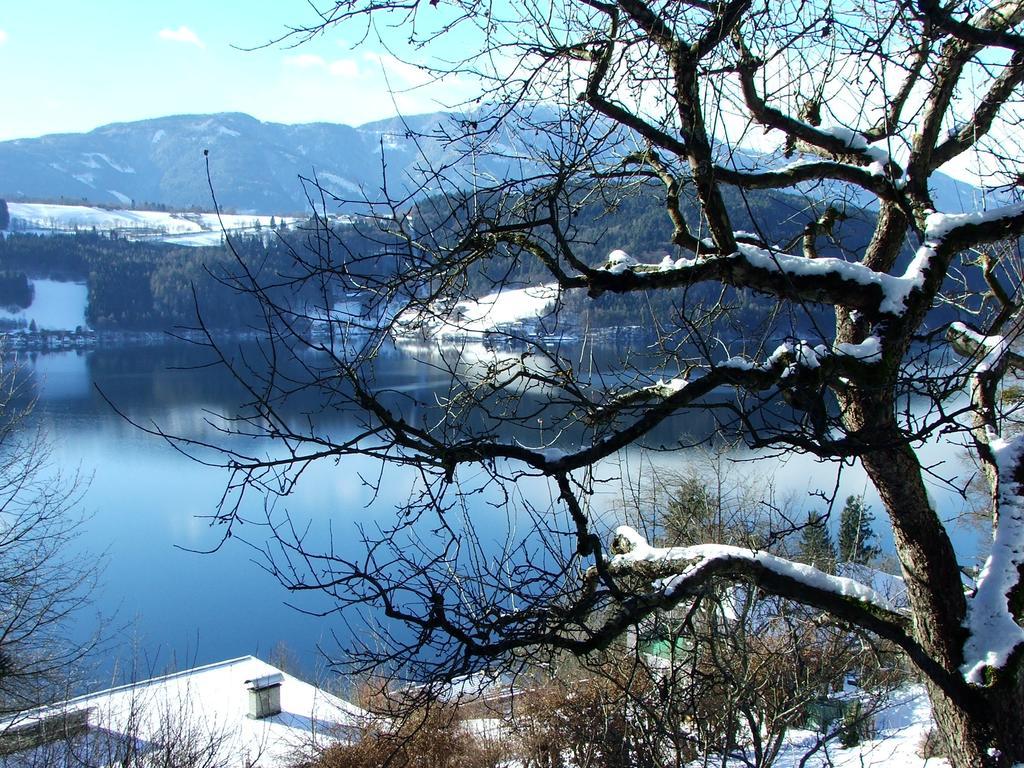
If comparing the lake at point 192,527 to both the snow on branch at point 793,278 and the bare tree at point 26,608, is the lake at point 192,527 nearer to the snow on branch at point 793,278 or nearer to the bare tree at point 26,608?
the bare tree at point 26,608

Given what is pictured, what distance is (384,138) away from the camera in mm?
3260

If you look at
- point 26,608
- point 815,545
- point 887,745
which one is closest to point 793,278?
point 815,545

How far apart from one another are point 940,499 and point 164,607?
2055cm

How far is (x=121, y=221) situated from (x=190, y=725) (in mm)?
144455

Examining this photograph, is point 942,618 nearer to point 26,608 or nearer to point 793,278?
point 793,278

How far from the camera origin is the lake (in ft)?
72.9

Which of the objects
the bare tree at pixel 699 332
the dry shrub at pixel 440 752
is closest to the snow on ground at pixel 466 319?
the bare tree at pixel 699 332

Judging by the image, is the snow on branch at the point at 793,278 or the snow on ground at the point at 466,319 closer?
the snow on branch at the point at 793,278

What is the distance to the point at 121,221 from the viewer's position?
14050cm

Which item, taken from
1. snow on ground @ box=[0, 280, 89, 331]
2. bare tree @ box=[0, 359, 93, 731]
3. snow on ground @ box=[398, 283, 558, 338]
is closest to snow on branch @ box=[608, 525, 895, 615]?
snow on ground @ box=[398, 283, 558, 338]

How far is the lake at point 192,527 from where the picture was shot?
2223 cm

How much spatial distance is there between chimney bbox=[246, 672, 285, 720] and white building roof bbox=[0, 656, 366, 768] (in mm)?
126

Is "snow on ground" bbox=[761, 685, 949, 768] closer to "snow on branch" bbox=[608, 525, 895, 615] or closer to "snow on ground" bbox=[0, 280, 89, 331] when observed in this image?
"snow on branch" bbox=[608, 525, 895, 615]

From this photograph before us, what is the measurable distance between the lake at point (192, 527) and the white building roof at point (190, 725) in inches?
43.9
